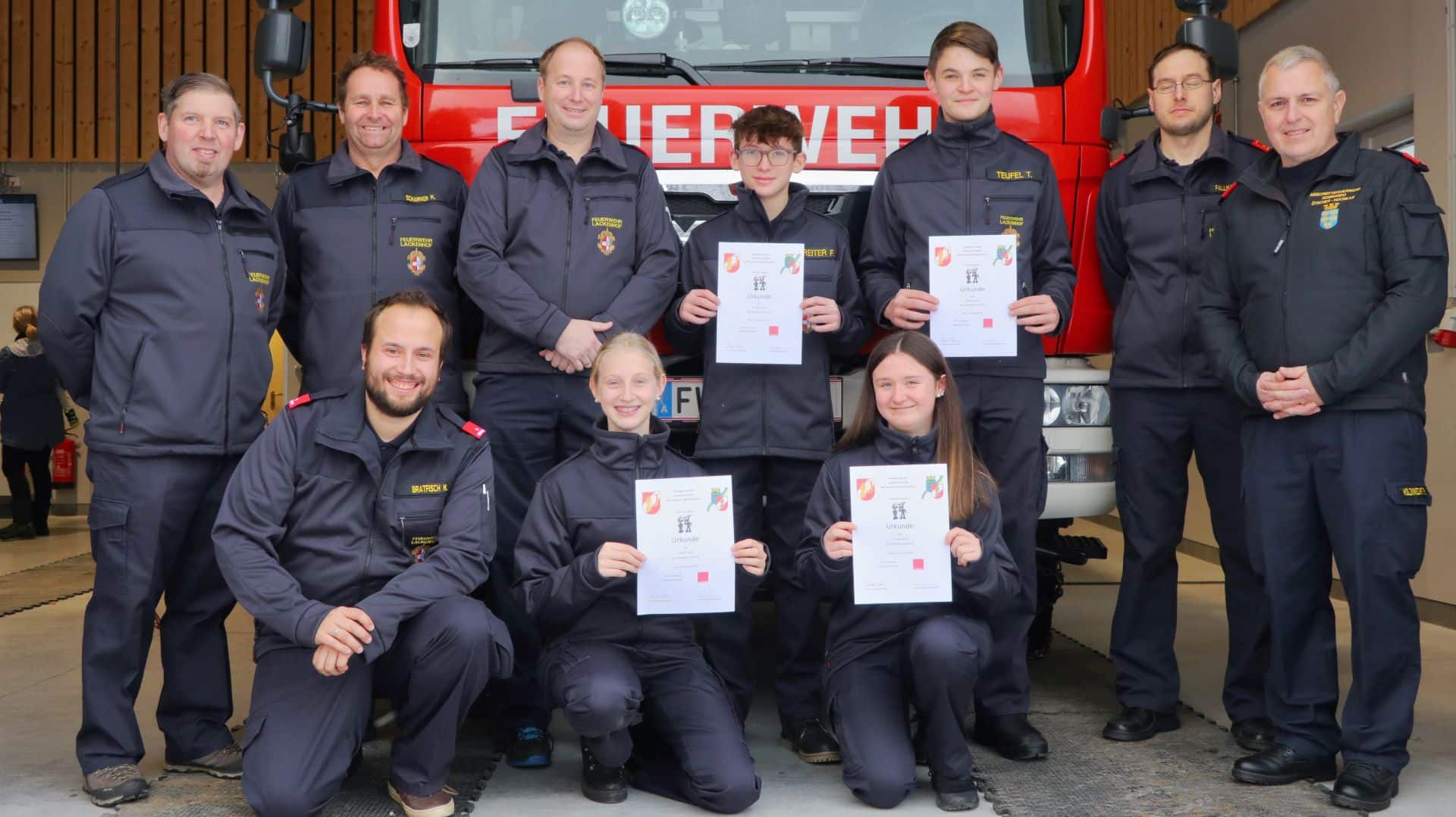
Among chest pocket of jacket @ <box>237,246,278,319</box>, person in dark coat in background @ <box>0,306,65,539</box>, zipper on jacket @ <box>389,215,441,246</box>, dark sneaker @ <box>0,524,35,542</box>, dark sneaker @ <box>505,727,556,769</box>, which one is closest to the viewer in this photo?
chest pocket of jacket @ <box>237,246,278,319</box>

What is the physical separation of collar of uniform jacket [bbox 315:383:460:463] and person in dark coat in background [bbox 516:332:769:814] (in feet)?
1.06

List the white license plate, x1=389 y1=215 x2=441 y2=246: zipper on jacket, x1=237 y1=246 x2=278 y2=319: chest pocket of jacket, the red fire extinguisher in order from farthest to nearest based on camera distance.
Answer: the red fire extinguisher → the white license plate → x1=389 y1=215 x2=441 y2=246: zipper on jacket → x1=237 y1=246 x2=278 y2=319: chest pocket of jacket

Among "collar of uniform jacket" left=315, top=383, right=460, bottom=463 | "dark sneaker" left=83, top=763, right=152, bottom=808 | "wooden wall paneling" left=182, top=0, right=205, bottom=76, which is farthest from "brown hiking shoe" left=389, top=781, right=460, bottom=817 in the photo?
"wooden wall paneling" left=182, top=0, right=205, bottom=76

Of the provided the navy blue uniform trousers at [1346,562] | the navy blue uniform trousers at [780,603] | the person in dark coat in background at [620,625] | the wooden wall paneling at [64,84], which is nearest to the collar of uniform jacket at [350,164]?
the person in dark coat in background at [620,625]

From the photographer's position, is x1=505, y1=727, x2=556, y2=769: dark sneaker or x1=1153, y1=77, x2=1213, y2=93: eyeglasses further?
x1=1153, y1=77, x2=1213, y2=93: eyeglasses

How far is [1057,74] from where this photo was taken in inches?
183

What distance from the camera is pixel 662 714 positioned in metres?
3.77

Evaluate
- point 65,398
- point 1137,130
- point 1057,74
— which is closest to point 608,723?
point 1057,74

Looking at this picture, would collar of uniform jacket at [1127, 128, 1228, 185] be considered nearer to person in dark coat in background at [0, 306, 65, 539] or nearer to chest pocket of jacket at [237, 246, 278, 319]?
chest pocket of jacket at [237, 246, 278, 319]

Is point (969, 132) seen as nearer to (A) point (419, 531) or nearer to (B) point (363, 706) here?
(A) point (419, 531)

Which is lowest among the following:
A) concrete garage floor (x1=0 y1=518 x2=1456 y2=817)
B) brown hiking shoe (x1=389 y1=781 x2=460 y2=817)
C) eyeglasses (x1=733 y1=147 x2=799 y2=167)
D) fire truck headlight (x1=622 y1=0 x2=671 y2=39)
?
concrete garage floor (x1=0 y1=518 x2=1456 y2=817)

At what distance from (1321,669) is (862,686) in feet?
4.26

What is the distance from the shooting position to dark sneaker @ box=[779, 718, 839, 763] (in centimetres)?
412

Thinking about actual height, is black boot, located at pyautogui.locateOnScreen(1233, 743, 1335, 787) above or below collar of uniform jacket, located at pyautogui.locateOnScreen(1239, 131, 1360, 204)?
below
